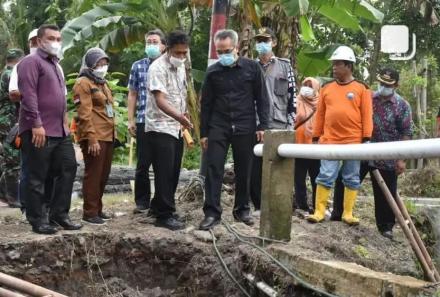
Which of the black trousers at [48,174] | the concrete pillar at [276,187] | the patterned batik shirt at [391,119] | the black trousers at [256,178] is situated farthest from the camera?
the black trousers at [256,178]

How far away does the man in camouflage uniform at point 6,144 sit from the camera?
691cm

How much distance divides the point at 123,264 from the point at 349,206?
7.10 ft

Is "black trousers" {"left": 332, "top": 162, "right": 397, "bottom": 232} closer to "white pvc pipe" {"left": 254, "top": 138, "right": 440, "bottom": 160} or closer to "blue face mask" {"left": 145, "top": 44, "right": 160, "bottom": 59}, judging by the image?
"white pvc pipe" {"left": 254, "top": 138, "right": 440, "bottom": 160}

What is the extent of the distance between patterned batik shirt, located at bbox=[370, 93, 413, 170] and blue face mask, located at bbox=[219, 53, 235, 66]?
154 cm

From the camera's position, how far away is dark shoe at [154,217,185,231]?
5.60m

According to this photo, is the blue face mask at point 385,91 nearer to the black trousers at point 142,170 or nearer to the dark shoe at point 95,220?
the black trousers at point 142,170

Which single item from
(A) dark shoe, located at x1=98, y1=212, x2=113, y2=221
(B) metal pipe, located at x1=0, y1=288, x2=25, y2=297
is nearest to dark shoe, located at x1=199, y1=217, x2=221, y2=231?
(A) dark shoe, located at x1=98, y1=212, x2=113, y2=221

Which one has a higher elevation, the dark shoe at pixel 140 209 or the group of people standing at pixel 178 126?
the group of people standing at pixel 178 126

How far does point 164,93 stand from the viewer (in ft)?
18.4

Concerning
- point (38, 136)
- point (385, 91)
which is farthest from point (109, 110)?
point (385, 91)

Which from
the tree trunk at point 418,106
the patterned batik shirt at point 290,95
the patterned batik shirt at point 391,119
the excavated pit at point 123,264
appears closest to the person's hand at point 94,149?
the excavated pit at point 123,264

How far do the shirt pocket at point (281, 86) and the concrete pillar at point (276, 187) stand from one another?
191cm

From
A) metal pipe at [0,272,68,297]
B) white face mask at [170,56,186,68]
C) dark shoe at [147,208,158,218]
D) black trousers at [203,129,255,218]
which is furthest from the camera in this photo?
dark shoe at [147,208,158,218]

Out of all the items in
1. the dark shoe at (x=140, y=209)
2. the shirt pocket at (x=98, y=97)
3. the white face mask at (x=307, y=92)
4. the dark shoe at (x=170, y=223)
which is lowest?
the dark shoe at (x=140, y=209)
